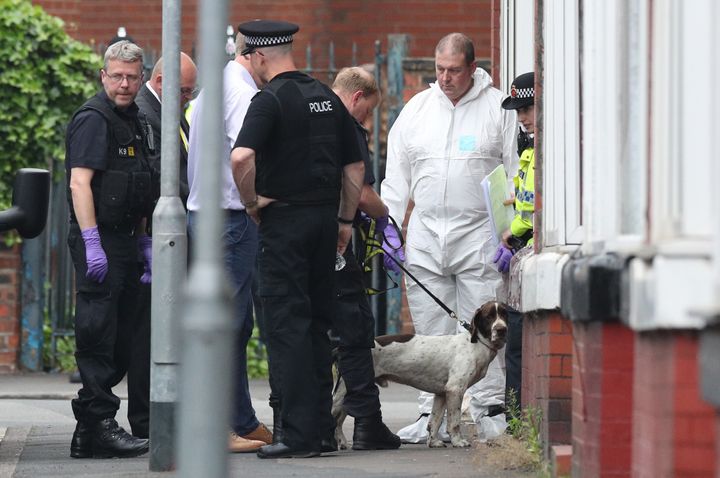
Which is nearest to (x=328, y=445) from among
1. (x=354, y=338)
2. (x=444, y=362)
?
(x=354, y=338)

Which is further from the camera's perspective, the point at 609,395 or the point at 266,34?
the point at 266,34

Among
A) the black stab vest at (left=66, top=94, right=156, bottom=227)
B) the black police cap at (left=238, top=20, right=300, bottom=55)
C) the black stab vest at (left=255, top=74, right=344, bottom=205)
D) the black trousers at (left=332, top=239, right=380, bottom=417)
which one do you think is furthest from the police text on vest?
the black stab vest at (left=66, top=94, right=156, bottom=227)

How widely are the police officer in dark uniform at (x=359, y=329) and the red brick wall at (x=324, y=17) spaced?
21.8 feet

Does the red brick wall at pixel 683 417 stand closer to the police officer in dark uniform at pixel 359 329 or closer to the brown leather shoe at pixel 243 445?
the police officer in dark uniform at pixel 359 329

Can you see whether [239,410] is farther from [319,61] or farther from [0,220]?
[319,61]

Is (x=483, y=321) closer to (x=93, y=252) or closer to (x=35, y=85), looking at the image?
(x=93, y=252)

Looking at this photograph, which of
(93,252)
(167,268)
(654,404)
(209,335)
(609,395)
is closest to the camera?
(209,335)

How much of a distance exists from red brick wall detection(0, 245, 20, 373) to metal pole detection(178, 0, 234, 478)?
9480 millimetres

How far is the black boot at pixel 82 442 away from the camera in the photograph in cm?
812

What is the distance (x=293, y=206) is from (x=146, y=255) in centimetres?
118

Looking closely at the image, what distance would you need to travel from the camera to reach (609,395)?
545 cm

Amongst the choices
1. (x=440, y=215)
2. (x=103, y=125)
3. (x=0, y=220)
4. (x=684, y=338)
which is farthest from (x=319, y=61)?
(x=684, y=338)

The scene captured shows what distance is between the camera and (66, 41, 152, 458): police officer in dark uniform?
795 centimetres

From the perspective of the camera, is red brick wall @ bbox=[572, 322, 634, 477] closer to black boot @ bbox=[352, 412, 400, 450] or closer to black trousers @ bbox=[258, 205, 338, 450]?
black trousers @ bbox=[258, 205, 338, 450]
